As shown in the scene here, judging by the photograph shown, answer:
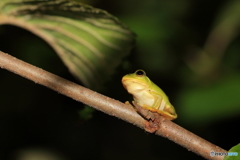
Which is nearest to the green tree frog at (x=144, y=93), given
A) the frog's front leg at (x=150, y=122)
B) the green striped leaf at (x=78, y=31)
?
the green striped leaf at (x=78, y=31)

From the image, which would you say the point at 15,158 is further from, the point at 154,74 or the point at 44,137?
the point at 154,74

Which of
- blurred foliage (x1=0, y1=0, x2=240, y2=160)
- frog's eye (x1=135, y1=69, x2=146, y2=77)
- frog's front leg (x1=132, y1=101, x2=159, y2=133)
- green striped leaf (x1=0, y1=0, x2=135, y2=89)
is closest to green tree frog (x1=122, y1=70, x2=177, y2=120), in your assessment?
frog's eye (x1=135, y1=69, x2=146, y2=77)

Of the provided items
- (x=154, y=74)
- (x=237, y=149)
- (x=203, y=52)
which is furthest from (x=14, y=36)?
(x=237, y=149)

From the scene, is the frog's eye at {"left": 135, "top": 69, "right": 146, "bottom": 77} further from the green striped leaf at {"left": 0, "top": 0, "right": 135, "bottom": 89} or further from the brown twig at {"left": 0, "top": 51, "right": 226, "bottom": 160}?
the brown twig at {"left": 0, "top": 51, "right": 226, "bottom": 160}

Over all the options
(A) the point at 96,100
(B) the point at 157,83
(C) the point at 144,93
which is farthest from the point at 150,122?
(B) the point at 157,83

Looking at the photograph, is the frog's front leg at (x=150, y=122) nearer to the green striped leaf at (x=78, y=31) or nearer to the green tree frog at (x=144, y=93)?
the green striped leaf at (x=78, y=31)

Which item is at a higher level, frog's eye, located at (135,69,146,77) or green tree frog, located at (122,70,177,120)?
frog's eye, located at (135,69,146,77)
